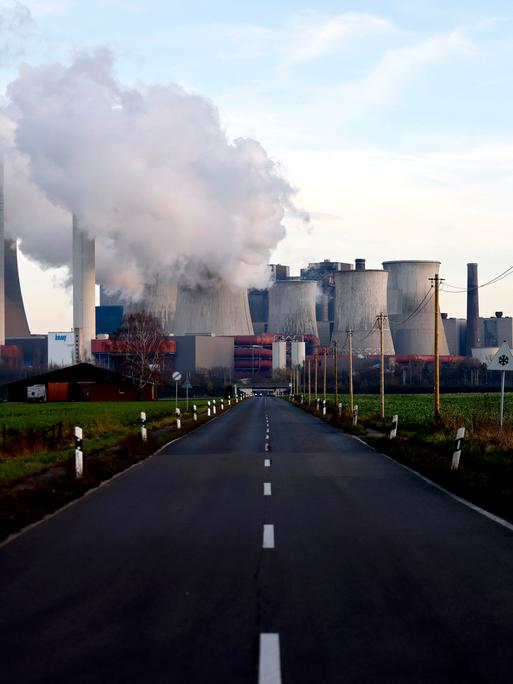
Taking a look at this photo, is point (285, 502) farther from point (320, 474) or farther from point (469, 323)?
point (469, 323)

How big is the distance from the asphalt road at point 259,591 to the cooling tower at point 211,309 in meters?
106

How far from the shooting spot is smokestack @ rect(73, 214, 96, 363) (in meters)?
111

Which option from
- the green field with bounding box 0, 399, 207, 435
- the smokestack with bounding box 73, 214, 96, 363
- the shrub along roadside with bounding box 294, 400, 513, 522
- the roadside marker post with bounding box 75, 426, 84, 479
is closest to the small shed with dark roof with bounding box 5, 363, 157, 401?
the smokestack with bounding box 73, 214, 96, 363

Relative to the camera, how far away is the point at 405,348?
518 feet

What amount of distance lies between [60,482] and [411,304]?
441ft

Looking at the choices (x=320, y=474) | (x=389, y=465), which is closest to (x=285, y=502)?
(x=320, y=474)

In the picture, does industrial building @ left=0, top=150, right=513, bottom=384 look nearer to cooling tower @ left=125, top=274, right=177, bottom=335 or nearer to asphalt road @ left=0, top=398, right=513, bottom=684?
cooling tower @ left=125, top=274, right=177, bottom=335

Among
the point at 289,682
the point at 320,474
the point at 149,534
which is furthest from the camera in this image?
the point at 320,474

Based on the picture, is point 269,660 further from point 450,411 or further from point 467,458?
point 450,411

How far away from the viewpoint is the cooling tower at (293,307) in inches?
6029

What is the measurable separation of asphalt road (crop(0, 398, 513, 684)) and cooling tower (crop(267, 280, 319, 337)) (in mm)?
136705

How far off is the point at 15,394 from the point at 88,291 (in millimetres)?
20761

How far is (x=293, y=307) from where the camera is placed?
158m

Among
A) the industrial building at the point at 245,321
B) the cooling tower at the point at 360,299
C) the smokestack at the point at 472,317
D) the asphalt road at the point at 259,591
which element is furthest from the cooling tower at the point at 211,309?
the asphalt road at the point at 259,591
